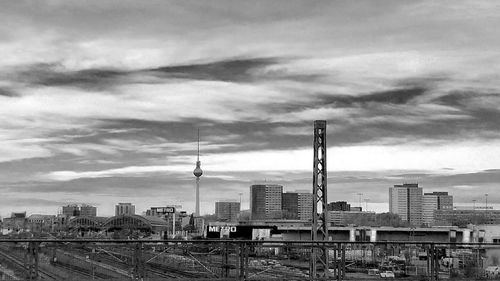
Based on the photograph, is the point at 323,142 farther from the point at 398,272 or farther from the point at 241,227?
the point at 241,227

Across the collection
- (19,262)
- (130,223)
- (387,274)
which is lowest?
(130,223)

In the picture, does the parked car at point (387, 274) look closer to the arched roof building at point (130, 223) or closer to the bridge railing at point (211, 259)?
the bridge railing at point (211, 259)

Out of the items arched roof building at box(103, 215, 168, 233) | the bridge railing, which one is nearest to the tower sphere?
arched roof building at box(103, 215, 168, 233)

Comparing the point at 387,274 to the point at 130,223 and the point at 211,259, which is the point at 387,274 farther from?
the point at 130,223

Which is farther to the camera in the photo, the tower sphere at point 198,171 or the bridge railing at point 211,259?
the tower sphere at point 198,171

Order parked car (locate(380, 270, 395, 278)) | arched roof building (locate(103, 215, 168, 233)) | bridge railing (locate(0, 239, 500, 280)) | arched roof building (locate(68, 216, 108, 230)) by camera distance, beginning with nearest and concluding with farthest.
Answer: bridge railing (locate(0, 239, 500, 280)) < parked car (locate(380, 270, 395, 278)) < arched roof building (locate(103, 215, 168, 233)) < arched roof building (locate(68, 216, 108, 230))

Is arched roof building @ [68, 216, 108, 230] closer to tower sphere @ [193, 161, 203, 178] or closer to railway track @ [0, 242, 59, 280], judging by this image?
tower sphere @ [193, 161, 203, 178]

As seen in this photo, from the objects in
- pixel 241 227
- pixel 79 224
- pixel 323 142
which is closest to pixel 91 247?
pixel 323 142

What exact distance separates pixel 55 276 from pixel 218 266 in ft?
12.8

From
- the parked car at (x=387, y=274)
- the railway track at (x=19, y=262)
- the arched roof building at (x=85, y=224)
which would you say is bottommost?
the arched roof building at (x=85, y=224)

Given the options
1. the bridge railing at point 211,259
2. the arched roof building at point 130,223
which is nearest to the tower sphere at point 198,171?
the arched roof building at point 130,223

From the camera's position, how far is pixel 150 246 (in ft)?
53.6

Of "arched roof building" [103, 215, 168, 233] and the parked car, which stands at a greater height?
the parked car

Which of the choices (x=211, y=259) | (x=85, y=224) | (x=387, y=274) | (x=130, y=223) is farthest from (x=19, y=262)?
(x=85, y=224)
